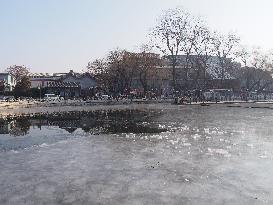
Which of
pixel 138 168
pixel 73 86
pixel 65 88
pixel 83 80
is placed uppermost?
pixel 83 80

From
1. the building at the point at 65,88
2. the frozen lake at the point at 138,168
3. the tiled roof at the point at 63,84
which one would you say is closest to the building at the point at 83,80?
the tiled roof at the point at 63,84

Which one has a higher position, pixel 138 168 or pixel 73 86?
pixel 73 86

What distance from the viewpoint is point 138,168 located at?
14086mm

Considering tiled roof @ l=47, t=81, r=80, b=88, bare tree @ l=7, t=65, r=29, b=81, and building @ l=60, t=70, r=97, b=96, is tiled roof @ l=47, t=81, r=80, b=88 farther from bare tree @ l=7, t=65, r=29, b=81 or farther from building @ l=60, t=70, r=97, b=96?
bare tree @ l=7, t=65, r=29, b=81

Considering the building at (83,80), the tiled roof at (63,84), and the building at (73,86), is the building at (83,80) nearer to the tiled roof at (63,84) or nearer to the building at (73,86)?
the building at (73,86)

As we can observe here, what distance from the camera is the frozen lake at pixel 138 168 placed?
10.6 meters

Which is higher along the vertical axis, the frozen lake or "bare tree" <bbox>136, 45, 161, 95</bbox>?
"bare tree" <bbox>136, 45, 161, 95</bbox>

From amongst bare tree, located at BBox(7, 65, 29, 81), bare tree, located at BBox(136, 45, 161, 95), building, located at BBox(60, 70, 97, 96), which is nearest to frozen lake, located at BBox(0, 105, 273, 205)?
bare tree, located at BBox(136, 45, 161, 95)

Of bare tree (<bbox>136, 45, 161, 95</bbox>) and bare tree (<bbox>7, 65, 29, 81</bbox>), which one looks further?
bare tree (<bbox>7, 65, 29, 81</bbox>)

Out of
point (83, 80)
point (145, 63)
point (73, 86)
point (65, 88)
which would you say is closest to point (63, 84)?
point (65, 88)

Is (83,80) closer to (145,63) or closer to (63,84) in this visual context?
(63,84)

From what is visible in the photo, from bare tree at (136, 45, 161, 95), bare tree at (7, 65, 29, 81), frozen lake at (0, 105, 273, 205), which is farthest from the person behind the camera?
bare tree at (7, 65, 29, 81)

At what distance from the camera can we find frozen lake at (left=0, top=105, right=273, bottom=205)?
10.6 m

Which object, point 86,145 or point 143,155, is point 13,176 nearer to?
point 143,155
